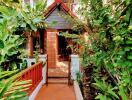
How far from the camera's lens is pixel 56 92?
11.3 metres

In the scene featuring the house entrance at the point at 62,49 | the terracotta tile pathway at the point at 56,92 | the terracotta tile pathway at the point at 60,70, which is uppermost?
the house entrance at the point at 62,49

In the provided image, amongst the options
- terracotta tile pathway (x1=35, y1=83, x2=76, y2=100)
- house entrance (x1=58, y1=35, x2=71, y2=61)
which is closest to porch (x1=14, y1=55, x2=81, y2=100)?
terracotta tile pathway (x1=35, y1=83, x2=76, y2=100)

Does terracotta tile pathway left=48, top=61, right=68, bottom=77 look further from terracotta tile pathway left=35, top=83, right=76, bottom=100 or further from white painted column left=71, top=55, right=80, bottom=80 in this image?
terracotta tile pathway left=35, top=83, right=76, bottom=100

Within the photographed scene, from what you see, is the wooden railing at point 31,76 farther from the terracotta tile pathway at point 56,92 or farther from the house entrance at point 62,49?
the house entrance at point 62,49

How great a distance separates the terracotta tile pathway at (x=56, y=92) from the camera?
10289mm

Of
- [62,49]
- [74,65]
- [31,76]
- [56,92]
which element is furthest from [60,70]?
[31,76]

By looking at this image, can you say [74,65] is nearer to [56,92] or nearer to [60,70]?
[56,92]

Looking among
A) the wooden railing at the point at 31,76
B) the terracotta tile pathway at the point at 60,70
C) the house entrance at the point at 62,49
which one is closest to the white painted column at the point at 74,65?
the wooden railing at the point at 31,76

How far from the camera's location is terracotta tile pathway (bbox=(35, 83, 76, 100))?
10.3 meters

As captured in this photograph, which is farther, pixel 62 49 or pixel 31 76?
pixel 62 49

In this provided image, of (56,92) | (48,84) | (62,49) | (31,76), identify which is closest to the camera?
(31,76)

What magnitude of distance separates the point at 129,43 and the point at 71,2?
14111mm

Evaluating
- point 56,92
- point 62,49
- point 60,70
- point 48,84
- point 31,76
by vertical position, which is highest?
point 62,49

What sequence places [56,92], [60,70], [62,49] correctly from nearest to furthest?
[56,92] → [60,70] → [62,49]
